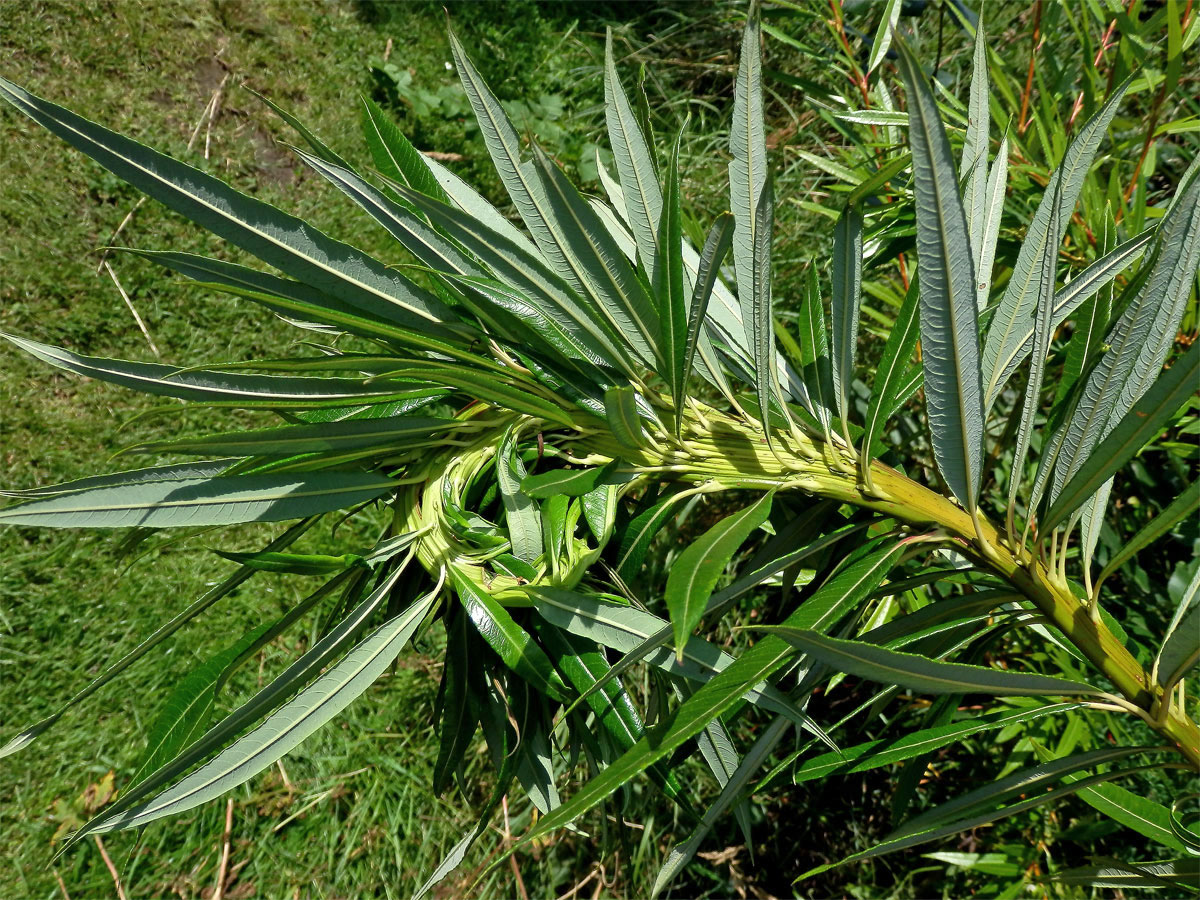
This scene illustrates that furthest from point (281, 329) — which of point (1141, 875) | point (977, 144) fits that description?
point (1141, 875)

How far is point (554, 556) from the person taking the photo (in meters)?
0.64

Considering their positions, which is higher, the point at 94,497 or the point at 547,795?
the point at 94,497

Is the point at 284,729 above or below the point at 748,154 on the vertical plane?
below

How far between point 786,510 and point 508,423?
316mm

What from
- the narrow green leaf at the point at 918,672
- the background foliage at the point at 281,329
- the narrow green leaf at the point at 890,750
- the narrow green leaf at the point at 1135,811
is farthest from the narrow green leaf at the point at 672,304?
the background foliage at the point at 281,329

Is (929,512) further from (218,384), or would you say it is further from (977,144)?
(218,384)

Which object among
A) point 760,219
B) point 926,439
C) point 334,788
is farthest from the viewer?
point 334,788

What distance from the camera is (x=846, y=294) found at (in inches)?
28.4

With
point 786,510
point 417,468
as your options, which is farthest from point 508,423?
point 786,510

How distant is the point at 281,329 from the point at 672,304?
6.04 feet

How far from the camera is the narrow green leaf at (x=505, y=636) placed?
0.64 metres

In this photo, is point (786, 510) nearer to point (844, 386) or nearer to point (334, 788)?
point (844, 386)

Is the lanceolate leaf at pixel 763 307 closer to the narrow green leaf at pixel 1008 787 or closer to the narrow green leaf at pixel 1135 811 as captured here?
the narrow green leaf at pixel 1008 787

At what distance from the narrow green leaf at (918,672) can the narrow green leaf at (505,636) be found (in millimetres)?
220
